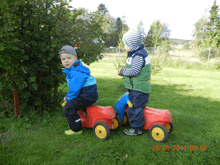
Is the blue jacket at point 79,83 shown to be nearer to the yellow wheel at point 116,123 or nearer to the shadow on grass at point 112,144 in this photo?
the yellow wheel at point 116,123

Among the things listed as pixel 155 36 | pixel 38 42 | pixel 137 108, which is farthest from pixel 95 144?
pixel 155 36

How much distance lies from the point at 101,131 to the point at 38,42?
1.98m

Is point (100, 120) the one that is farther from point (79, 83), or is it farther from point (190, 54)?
point (190, 54)

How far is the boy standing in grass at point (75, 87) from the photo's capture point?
9.15ft

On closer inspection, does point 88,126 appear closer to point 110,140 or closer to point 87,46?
point 110,140

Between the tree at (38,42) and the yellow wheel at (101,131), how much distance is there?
1.28 meters

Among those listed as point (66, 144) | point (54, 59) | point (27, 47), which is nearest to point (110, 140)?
point (66, 144)

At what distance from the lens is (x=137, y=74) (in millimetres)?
2852

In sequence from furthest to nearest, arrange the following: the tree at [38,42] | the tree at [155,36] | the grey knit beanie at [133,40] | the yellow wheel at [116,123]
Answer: the tree at [155,36], the yellow wheel at [116,123], the grey knit beanie at [133,40], the tree at [38,42]

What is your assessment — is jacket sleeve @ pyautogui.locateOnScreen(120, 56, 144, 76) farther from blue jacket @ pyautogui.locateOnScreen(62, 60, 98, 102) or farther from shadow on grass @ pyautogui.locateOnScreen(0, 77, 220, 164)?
shadow on grass @ pyautogui.locateOnScreen(0, 77, 220, 164)

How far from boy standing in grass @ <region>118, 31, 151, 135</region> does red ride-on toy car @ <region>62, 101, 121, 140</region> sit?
0.35m

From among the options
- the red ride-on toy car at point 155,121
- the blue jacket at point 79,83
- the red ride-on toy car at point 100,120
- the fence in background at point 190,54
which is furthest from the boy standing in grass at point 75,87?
the fence in background at point 190,54

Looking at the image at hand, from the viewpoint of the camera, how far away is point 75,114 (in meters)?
2.90

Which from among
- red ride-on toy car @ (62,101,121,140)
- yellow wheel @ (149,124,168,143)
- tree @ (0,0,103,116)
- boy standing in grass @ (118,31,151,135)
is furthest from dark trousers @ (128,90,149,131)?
tree @ (0,0,103,116)
